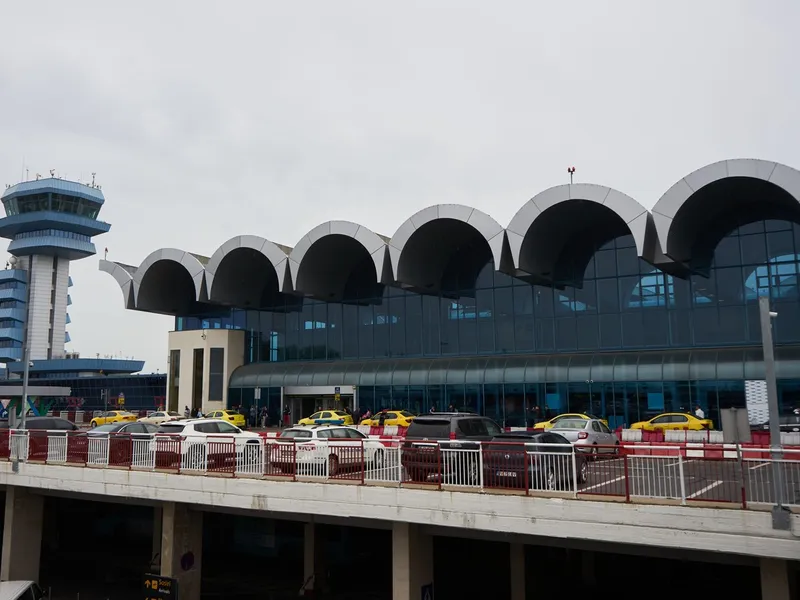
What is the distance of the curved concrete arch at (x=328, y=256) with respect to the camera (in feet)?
123

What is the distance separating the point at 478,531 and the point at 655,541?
4.40 metres

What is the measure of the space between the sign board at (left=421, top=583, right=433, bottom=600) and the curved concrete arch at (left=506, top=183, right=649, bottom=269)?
19.6 m

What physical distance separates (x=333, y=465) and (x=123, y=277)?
32.9 metres

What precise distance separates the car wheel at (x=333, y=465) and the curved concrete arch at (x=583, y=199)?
18.6 meters

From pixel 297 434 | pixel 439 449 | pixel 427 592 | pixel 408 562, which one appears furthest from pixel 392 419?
pixel 439 449

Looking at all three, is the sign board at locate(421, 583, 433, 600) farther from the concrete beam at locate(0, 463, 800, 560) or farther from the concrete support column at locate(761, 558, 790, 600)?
the concrete support column at locate(761, 558, 790, 600)

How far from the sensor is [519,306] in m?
38.2

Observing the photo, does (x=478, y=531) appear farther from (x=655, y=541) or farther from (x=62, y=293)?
(x=62, y=293)

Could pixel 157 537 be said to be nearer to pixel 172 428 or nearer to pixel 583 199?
pixel 172 428

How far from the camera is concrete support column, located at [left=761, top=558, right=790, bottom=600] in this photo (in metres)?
12.5

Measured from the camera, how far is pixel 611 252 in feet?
120

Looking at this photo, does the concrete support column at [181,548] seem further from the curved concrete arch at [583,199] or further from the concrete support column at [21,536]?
the curved concrete arch at [583,199]

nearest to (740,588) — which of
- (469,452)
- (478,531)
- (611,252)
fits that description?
(478,531)

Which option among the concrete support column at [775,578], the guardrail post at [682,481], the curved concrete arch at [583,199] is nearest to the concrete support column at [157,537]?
the guardrail post at [682,481]
